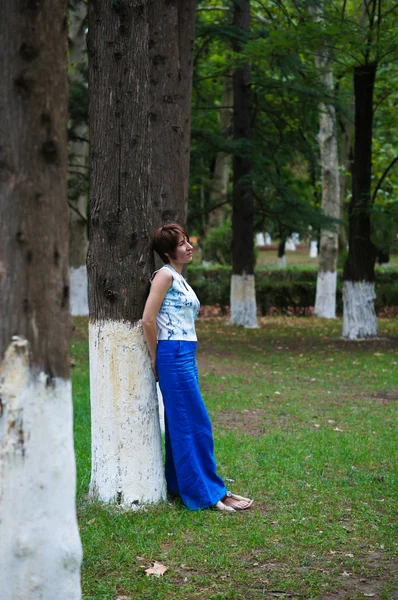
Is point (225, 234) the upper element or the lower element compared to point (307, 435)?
upper

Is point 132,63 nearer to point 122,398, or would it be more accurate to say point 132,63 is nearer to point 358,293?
point 122,398

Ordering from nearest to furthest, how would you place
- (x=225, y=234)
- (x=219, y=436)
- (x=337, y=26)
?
(x=219, y=436), (x=337, y=26), (x=225, y=234)

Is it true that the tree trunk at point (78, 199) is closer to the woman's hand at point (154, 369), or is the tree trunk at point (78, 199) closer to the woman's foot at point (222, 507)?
the woman's hand at point (154, 369)

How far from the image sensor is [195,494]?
5395mm

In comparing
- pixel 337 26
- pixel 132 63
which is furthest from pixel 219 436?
pixel 337 26

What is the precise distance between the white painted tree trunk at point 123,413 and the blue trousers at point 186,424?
0.43 feet

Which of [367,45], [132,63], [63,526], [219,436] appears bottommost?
[219,436]

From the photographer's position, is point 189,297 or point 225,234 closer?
point 189,297

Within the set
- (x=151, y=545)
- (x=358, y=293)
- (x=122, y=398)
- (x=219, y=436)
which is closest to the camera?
(x=151, y=545)

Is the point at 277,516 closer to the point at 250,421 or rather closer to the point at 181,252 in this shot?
the point at 181,252

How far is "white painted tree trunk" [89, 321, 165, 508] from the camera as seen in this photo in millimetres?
5207

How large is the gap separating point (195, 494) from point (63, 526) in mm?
2376

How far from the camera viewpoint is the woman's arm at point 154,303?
5156mm

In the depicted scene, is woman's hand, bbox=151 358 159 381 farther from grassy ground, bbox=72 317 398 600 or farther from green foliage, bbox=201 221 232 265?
green foliage, bbox=201 221 232 265
